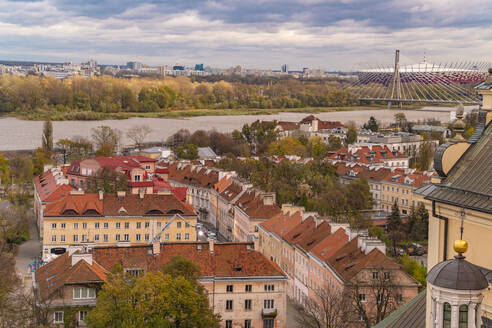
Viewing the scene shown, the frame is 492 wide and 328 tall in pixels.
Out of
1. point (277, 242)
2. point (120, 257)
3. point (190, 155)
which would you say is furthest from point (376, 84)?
point (120, 257)

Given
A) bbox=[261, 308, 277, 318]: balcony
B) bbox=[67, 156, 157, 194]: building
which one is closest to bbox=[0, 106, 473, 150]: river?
bbox=[67, 156, 157, 194]: building

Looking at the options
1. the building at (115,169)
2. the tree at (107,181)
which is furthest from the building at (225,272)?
the tree at (107,181)

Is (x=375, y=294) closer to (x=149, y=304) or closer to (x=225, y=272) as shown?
(x=225, y=272)

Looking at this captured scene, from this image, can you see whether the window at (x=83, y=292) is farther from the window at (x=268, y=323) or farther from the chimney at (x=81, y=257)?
the window at (x=268, y=323)

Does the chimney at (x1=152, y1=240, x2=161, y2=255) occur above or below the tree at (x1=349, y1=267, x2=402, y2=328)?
above

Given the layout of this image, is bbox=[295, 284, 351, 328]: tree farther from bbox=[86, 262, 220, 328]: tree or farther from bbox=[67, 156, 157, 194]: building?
bbox=[67, 156, 157, 194]: building

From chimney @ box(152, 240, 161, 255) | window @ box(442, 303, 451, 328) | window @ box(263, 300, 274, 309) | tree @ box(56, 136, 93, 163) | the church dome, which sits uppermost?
the church dome
